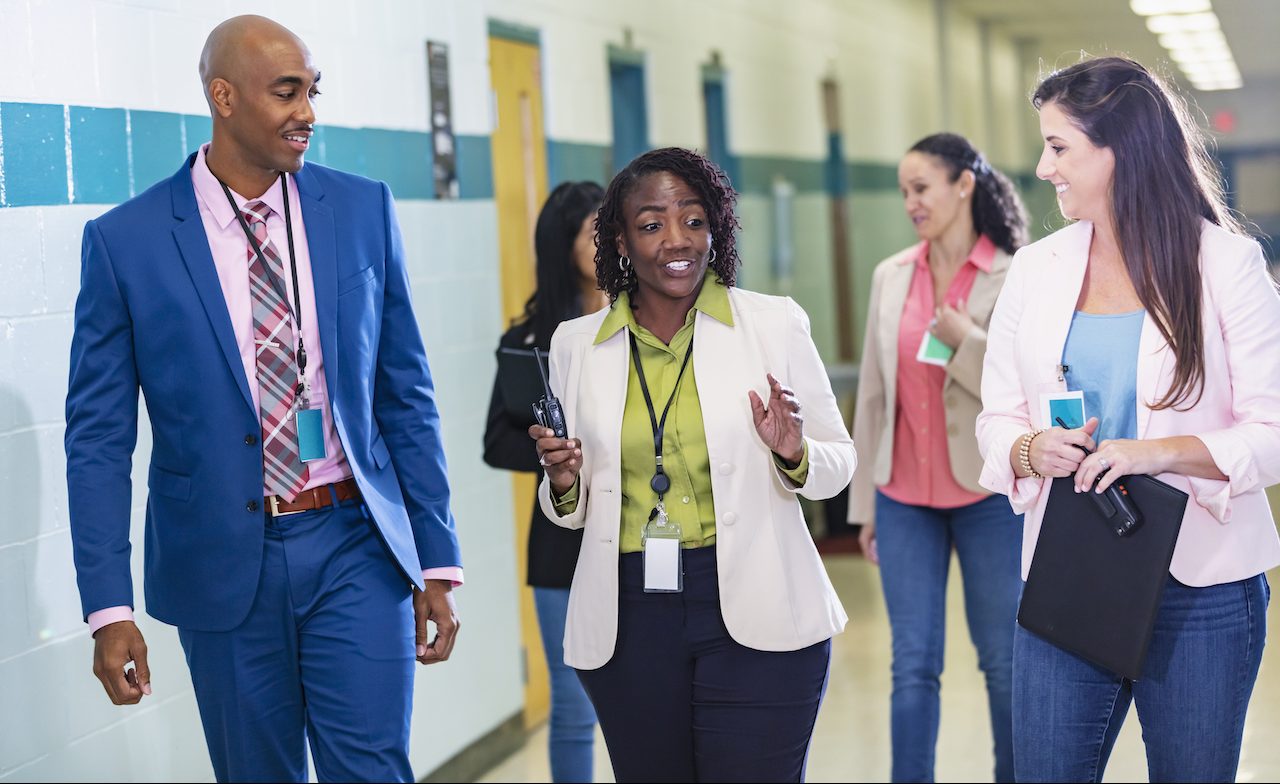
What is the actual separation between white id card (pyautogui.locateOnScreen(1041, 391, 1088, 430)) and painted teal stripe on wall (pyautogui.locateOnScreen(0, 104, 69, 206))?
1955 millimetres

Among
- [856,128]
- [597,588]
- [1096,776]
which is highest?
[856,128]

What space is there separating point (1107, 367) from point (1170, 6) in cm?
790

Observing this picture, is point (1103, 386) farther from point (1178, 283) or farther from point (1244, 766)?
point (1244, 766)

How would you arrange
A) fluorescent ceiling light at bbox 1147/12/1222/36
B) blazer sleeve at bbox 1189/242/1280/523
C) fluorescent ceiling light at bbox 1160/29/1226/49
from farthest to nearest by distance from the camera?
fluorescent ceiling light at bbox 1160/29/1226/49 → fluorescent ceiling light at bbox 1147/12/1222/36 → blazer sleeve at bbox 1189/242/1280/523

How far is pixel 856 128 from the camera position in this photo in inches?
419

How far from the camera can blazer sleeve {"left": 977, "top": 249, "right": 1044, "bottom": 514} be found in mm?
2441

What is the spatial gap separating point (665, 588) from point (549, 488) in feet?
0.93

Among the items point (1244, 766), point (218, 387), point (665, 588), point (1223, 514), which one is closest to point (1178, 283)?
point (1223, 514)

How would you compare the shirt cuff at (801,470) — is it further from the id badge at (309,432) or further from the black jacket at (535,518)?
the black jacket at (535,518)

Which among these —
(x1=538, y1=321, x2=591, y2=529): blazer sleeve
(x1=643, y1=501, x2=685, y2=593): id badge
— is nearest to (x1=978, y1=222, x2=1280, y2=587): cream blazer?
(x1=643, y1=501, x2=685, y2=593): id badge

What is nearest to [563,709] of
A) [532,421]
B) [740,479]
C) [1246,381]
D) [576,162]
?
[532,421]

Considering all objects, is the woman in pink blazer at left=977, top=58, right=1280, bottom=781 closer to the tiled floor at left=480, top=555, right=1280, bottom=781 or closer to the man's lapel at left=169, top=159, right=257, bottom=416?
the tiled floor at left=480, top=555, right=1280, bottom=781

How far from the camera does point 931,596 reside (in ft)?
11.8

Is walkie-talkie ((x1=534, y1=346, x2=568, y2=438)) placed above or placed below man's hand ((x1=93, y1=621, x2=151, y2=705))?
above
